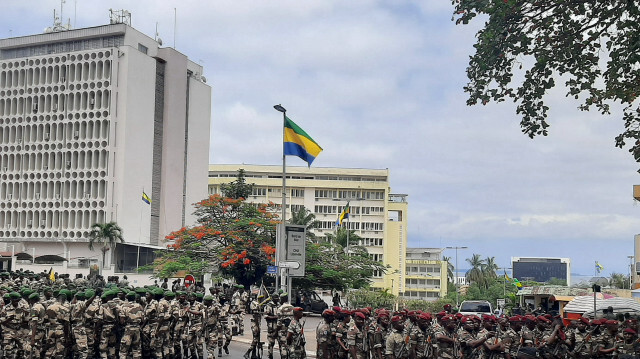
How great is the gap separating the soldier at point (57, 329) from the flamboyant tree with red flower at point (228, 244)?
23622 millimetres

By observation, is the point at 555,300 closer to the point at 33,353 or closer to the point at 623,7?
the point at 623,7

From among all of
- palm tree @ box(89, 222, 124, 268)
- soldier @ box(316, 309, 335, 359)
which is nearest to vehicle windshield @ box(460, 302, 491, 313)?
soldier @ box(316, 309, 335, 359)

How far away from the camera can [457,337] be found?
14172 mm

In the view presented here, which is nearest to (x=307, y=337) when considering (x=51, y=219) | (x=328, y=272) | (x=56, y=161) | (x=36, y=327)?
(x=36, y=327)

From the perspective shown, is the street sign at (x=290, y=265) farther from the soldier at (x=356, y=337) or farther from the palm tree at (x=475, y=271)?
the palm tree at (x=475, y=271)

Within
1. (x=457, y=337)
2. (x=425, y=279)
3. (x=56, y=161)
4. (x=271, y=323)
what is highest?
(x=56, y=161)

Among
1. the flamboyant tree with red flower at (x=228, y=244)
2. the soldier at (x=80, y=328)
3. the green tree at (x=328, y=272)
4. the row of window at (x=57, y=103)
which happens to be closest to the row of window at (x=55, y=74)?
the row of window at (x=57, y=103)

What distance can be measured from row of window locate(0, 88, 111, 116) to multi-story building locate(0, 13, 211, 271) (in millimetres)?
98

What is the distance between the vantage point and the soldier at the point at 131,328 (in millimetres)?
15383

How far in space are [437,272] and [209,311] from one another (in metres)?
101

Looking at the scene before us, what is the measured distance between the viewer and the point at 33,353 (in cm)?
1611

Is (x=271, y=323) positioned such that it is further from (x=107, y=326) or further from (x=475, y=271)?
(x=475, y=271)

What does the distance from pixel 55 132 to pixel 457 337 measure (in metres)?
63.1

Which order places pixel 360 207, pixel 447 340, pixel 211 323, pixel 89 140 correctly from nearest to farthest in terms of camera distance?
pixel 447 340, pixel 211 323, pixel 89 140, pixel 360 207
